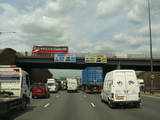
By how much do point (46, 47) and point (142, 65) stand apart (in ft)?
82.8

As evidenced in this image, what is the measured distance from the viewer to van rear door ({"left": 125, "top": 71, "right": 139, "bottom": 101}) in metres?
20.4

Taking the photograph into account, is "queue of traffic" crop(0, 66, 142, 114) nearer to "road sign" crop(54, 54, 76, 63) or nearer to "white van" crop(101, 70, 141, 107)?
"white van" crop(101, 70, 141, 107)

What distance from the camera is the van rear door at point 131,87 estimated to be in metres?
20.4

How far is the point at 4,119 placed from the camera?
1406cm

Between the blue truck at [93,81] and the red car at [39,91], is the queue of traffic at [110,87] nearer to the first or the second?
the red car at [39,91]

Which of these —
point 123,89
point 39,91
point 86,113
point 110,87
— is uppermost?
point 110,87

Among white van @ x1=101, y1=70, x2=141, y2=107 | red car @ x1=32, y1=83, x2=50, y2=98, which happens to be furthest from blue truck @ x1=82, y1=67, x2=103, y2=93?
white van @ x1=101, y1=70, x2=141, y2=107

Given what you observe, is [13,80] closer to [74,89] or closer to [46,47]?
[74,89]

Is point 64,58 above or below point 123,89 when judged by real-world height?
above

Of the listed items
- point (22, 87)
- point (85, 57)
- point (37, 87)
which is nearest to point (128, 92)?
point (22, 87)

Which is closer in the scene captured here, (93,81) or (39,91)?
(39,91)

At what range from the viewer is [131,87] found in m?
20.7

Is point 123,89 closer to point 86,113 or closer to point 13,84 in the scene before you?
point 86,113

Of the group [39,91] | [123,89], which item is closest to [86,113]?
[123,89]
